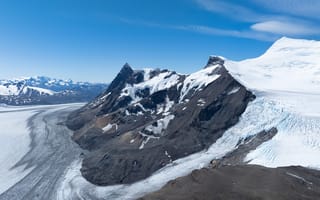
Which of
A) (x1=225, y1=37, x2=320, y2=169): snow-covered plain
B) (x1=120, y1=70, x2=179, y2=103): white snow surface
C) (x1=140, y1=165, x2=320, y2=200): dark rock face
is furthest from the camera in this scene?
(x1=120, y1=70, x2=179, y2=103): white snow surface

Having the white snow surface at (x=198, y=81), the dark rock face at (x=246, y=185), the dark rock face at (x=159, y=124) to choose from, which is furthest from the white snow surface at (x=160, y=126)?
the dark rock face at (x=246, y=185)

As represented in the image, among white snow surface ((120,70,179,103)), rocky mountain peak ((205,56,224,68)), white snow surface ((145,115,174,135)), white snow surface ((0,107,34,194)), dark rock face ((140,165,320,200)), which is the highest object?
rocky mountain peak ((205,56,224,68))

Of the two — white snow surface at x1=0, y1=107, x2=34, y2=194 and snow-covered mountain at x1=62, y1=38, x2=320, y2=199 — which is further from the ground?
snow-covered mountain at x1=62, y1=38, x2=320, y2=199

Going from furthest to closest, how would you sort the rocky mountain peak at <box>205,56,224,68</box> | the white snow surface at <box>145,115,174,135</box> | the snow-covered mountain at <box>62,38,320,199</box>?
the rocky mountain peak at <box>205,56,224,68</box> < the white snow surface at <box>145,115,174,135</box> < the snow-covered mountain at <box>62,38,320,199</box>

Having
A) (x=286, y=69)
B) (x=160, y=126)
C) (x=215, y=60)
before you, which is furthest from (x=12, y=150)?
(x=286, y=69)

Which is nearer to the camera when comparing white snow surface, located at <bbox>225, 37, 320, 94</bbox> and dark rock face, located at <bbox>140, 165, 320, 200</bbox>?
dark rock face, located at <bbox>140, 165, 320, 200</bbox>

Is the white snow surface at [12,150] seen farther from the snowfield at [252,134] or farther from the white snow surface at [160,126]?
the white snow surface at [160,126]

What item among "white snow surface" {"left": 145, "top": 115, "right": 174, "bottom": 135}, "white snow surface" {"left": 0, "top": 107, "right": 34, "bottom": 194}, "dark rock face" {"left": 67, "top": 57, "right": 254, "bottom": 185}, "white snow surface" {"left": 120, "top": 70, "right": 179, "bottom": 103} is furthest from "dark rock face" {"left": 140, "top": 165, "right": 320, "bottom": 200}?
"white snow surface" {"left": 120, "top": 70, "right": 179, "bottom": 103}

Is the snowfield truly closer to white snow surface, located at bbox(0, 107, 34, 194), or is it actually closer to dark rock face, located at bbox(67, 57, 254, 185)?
white snow surface, located at bbox(0, 107, 34, 194)
